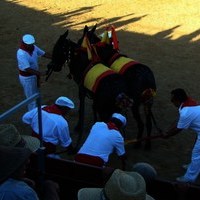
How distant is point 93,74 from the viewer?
7.17 m

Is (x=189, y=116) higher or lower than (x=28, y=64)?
lower

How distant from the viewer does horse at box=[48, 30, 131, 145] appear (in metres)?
6.71

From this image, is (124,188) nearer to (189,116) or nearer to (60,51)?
(189,116)

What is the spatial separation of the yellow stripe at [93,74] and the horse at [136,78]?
270 mm

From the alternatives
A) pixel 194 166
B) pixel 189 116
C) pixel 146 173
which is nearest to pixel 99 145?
pixel 146 173

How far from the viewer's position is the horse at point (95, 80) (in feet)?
22.0

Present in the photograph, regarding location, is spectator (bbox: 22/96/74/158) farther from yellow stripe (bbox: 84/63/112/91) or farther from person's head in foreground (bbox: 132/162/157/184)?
person's head in foreground (bbox: 132/162/157/184)

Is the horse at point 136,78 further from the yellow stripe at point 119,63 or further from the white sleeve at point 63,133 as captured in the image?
the white sleeve at point 63,133

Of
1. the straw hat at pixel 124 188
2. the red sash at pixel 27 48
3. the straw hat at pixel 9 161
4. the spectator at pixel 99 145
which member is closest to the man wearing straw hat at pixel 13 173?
the straw hat at pixel 9 161

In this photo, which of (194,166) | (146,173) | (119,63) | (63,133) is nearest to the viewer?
(146,173)

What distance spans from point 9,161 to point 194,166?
3894 millimetres

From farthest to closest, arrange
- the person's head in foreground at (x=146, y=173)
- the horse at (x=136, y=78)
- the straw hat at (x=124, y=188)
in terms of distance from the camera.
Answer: the horse at (x=136, y=78)
the person's head in foreground at (x=146, y=173)
the straw hat at (x=124, y=188)

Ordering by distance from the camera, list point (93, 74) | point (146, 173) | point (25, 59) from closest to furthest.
Answer: point (146, 173)
point (93, 74)
point (25, 59)

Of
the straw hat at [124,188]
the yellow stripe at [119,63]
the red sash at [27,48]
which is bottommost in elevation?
the straw hat at [124,188]
